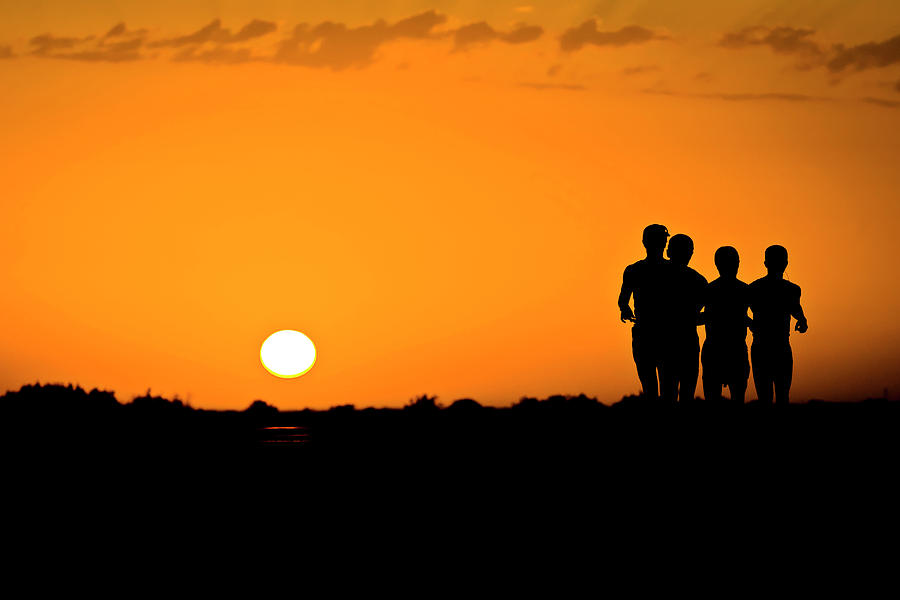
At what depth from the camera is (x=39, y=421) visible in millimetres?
13523

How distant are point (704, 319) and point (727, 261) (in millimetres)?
712

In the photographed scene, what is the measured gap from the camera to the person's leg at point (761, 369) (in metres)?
12.8

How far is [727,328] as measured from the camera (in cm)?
1258

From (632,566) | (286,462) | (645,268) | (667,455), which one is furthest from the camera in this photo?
(645,268)

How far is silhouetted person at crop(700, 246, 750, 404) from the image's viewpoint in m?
12.5

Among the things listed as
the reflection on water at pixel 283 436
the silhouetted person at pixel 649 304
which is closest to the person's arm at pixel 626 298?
the silhouetted person at pixel 649 304

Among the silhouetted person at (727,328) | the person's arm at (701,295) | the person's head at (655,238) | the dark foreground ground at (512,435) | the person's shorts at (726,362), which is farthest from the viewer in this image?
the person's shorts at (726,362)

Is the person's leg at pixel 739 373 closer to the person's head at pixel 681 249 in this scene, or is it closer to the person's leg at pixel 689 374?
the person's leg at pixel 689 374

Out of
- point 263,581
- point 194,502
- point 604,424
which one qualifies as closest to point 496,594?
point 263,581

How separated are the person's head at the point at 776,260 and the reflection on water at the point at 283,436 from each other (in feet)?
18.3

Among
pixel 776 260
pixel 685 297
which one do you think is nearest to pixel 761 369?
pixel 776 260

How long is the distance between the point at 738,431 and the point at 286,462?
14.6 feet

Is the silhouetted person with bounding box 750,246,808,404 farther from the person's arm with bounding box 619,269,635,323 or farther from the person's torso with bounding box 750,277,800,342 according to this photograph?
the person's arm with bounding box 619,269,635,323

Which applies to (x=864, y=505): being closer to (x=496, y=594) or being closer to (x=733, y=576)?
(x=733, y=576)
